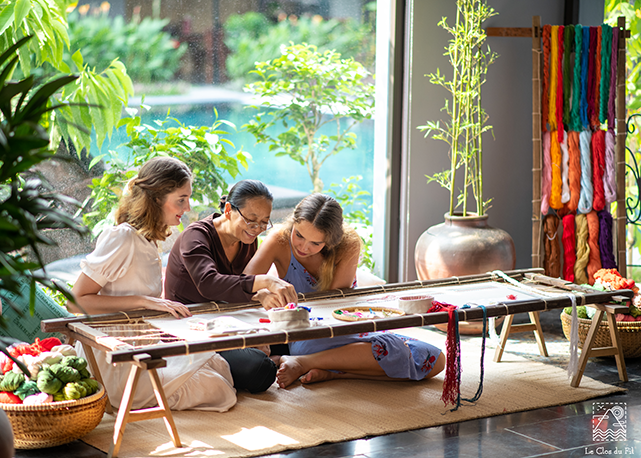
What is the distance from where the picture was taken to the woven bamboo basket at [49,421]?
8.29ft

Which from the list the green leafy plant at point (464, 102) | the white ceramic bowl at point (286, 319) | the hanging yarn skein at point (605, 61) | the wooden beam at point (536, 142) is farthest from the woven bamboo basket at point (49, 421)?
the hanging yarn skein at point (605, 61)

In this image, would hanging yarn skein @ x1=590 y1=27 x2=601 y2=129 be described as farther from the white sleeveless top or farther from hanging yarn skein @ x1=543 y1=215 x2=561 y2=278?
the white sleeveless top

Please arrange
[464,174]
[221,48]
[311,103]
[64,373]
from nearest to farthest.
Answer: [64,373] < [221,48] < [311,103] < [464,174]

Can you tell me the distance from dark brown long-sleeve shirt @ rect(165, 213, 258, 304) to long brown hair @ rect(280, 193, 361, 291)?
1.09 ft

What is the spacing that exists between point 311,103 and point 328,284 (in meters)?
1.74

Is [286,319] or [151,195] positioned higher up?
[151,195]

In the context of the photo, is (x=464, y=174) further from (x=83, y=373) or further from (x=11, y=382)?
(x=11, y=382)

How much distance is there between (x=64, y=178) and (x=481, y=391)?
2.61m

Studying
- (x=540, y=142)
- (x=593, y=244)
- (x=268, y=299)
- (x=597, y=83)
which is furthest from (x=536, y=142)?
(x=268, y=299)

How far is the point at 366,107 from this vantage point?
5.05 metres

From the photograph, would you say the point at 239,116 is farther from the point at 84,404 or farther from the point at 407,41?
the point at 84,404

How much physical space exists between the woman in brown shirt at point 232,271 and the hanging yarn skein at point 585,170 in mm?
2385

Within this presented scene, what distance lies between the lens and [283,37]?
186 inches

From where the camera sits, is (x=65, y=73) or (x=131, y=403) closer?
(x=131, y=403)
